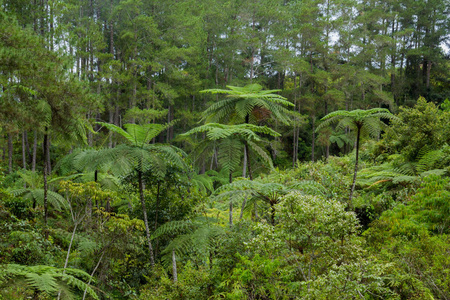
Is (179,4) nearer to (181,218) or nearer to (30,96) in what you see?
(30,96)

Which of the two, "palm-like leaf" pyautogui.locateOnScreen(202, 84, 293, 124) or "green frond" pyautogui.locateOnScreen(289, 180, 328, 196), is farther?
"palm-like leaf" pyautogui.locateOnScreen(202, 84, 293, 124)

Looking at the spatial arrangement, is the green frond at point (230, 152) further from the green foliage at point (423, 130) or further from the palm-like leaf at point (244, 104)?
the green foliage at point (423, 130)

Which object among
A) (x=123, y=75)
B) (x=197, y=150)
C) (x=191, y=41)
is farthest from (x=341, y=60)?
(x=197, y=150)

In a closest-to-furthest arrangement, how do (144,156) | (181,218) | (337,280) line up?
(337,280), (144,156), (181,218)

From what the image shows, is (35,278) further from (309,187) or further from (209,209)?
(209,209)

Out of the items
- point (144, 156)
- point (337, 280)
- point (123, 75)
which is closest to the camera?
point (337, 280)

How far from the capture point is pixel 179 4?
1811 centimetres

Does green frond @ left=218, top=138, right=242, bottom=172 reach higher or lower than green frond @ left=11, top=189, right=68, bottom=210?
higher

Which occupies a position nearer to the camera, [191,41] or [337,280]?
[337,280]

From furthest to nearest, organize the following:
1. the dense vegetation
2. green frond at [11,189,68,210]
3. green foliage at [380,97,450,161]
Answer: green foliage at [380,97,450,161], green frond at [11,189,68,210], the dense vegetation

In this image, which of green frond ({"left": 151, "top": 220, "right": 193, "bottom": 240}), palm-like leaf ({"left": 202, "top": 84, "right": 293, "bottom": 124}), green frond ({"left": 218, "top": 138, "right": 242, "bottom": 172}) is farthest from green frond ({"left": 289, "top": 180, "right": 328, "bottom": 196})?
green frond ({"left": 151, "top": 220, "right": 193, "bottom": 240})

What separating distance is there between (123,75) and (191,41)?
5170 millimetres

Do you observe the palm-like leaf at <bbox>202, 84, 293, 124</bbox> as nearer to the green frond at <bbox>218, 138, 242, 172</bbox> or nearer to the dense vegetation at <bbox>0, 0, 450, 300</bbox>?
the dense vegetation at <bbox>0, 0, 450, 300</bbox>

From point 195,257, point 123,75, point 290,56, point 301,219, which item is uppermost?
point 290,56
